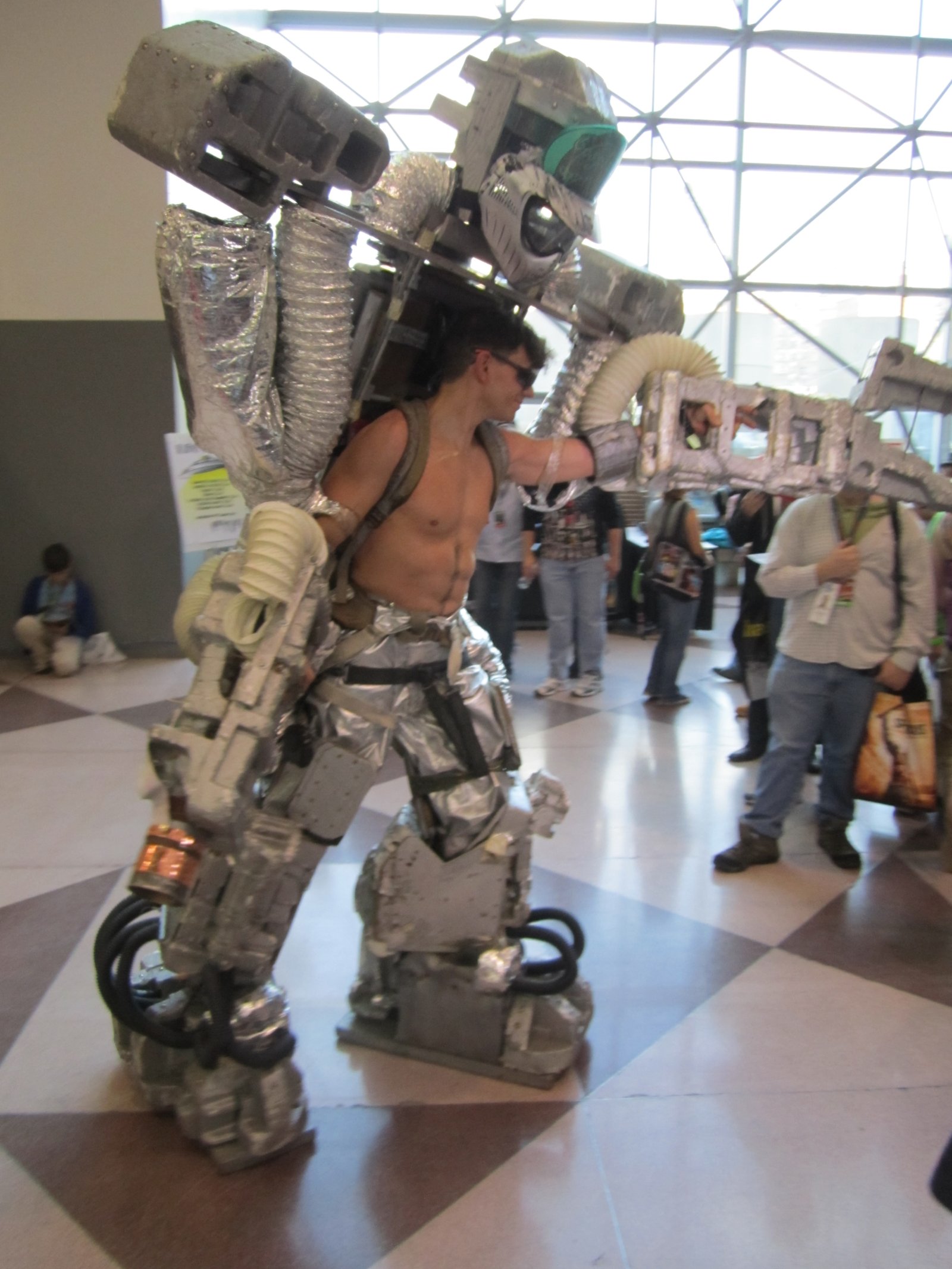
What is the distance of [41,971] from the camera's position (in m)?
2.57

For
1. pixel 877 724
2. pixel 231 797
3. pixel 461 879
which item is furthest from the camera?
pixel 877 724

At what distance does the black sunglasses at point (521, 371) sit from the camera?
202 centimetres

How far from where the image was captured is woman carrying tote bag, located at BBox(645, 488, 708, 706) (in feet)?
16.6

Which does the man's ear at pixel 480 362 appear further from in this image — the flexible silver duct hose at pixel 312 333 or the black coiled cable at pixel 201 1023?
the black coiled cable at pixel 201 1023

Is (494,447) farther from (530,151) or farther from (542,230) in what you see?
(530,151)

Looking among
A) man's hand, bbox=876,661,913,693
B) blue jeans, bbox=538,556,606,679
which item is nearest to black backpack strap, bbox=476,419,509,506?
man's hand, bbox=876,661,913,693

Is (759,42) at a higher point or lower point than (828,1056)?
higher

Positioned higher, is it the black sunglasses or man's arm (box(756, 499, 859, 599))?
the black sunglasses

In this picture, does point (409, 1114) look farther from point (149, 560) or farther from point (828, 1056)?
point (149, 560)

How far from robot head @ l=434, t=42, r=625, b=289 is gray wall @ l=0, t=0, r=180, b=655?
441 centimetres

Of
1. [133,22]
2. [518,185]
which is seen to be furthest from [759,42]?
[518,185]

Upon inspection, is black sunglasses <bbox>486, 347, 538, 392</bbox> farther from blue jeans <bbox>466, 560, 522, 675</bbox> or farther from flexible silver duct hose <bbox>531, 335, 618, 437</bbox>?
blue jeans <bbox>466, 560, 522, 675</bbox>

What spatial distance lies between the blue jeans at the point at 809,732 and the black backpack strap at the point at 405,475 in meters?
1.81

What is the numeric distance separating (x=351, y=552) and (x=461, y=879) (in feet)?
2.56
